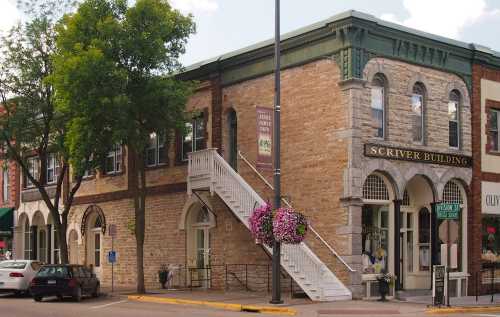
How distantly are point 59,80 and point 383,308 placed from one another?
12957mm

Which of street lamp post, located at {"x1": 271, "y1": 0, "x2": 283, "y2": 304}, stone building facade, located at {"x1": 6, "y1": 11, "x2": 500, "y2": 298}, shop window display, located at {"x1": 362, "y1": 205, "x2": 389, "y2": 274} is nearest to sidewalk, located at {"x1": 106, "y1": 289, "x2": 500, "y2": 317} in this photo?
street lamp post, located at {"x1": 271, "y1": 0, "x2": 283, "y2": 304}

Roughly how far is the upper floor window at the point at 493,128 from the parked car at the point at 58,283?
1569 centimetres

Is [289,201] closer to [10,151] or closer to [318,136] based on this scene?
[318,136]

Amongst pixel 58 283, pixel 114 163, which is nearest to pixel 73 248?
pixel 114 163

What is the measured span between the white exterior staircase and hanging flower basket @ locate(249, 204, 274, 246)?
190cm

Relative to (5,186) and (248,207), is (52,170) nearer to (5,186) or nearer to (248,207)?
(5,186)

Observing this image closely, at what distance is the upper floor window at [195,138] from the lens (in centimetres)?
3238

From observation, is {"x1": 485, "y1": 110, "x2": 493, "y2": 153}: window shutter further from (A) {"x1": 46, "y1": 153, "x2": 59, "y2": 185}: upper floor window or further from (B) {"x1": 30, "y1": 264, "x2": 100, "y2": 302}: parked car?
(A) {"x1": 46, "y1": 153, "x2": 59, "y2": 185}: upper floor window

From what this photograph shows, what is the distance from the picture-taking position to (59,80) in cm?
2672

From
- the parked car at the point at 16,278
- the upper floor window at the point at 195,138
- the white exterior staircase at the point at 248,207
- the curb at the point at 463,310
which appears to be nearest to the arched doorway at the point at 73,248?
the upper floor window at the point at 195,138

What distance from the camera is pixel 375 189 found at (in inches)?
1038

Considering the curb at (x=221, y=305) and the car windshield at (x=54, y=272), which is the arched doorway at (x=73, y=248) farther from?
the car windshield at (x=54, y=272)

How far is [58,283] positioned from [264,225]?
7.12m

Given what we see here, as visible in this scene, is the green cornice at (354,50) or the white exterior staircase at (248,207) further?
the green cornice at (354,50)
